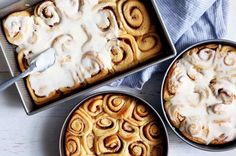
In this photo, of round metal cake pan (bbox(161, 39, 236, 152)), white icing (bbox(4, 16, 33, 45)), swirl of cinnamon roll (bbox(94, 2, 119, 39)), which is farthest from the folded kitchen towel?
white icing (bbox(4, 16, 33, 45))

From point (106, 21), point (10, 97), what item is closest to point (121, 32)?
point (106, 21)

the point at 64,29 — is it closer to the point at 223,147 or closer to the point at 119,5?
the point at 119,5

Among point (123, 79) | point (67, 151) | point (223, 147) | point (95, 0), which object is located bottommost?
point (223, 147)

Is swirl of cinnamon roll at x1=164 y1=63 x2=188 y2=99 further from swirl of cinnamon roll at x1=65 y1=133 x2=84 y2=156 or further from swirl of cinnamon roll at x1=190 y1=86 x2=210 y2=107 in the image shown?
swirl of cinnamon roll at x1=65 y1=133 x2=84 y2=156

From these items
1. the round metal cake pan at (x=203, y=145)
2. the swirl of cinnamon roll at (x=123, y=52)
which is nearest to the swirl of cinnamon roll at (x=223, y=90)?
the round metal cake pan at (x=203, y=145)

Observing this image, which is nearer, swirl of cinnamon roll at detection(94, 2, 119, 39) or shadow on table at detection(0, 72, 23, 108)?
swirl of cinnamon roll at detection(94, 2, 119, 39)

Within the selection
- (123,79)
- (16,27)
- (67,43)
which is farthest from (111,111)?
(16,27)

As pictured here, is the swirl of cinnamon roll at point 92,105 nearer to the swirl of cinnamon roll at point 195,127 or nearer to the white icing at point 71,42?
the white icing at point 71,42

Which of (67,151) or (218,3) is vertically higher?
(218,3)
